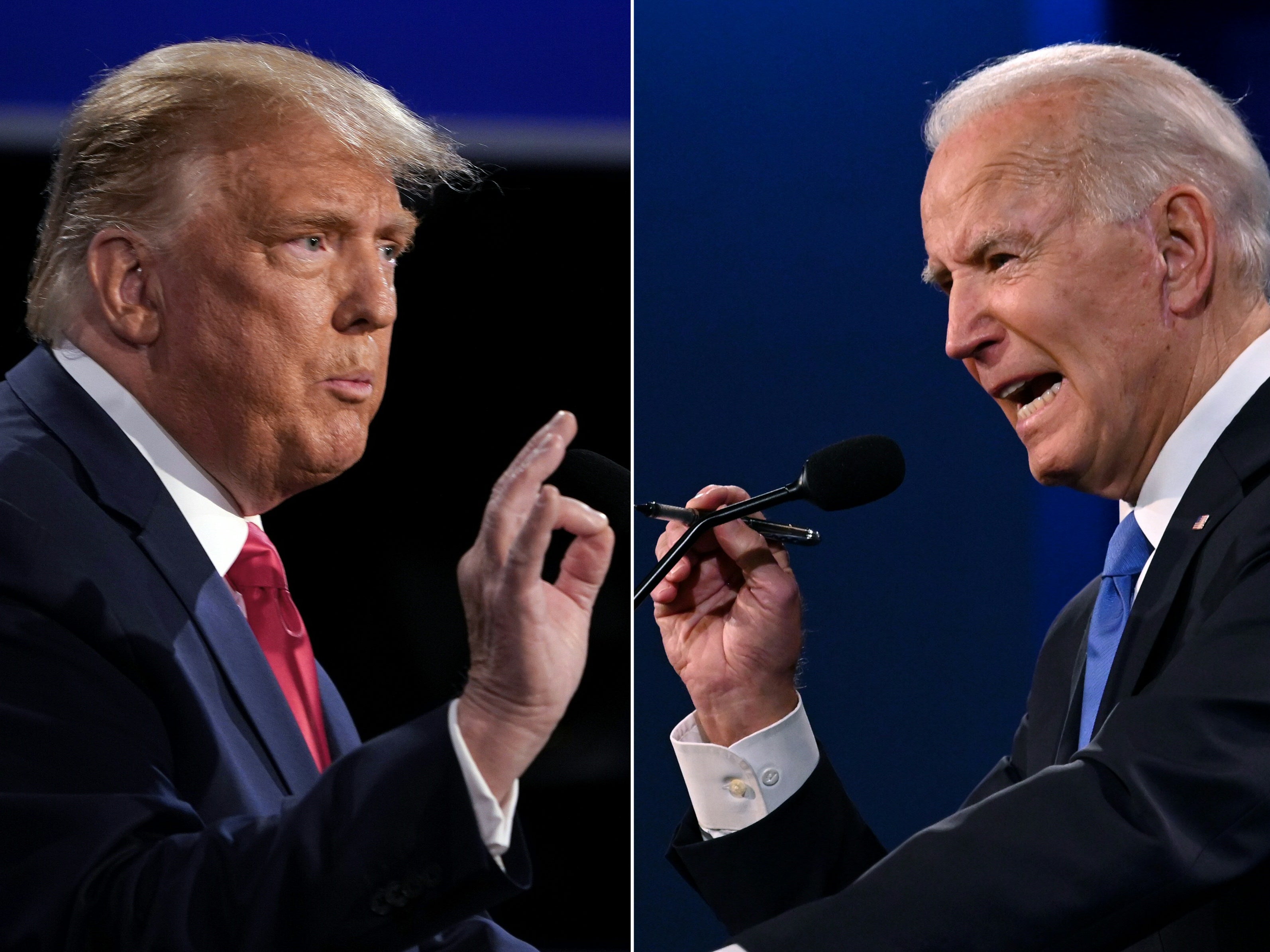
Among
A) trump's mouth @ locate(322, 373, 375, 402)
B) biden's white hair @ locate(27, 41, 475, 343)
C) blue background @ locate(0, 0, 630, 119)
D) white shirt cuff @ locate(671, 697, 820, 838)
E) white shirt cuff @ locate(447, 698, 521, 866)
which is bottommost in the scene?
white shirt cuff @ locate(671, 697, 820, 838)

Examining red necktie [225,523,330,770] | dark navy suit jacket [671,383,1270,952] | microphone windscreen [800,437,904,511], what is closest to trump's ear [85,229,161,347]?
red necktie [225,523,330,770]

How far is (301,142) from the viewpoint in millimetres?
1504

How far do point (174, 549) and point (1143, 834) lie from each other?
1034 mm

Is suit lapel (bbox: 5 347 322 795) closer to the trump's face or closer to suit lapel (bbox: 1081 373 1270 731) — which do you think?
the trump's face

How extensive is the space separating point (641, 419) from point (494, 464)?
24.5 inches

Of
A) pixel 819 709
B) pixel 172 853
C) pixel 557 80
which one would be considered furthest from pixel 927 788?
pixel 172 853

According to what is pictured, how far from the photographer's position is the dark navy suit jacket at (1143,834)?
1.33 metres

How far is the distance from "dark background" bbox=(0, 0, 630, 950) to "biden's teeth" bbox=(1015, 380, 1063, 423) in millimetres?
580

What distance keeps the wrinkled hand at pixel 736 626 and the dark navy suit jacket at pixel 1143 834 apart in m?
0.55

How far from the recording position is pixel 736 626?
6.75ft

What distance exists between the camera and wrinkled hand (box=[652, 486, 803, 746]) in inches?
79.9

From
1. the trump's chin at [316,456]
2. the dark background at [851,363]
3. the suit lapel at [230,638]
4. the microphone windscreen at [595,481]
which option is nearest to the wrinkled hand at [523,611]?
the suit lapel at [230,638]

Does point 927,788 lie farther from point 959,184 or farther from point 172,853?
point 172,853

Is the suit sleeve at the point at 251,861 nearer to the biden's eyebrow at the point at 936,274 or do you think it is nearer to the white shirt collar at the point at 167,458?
the white shirt collar at the point at 167,458
